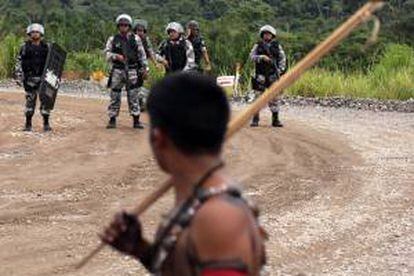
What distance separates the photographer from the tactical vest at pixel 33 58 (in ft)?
43.1

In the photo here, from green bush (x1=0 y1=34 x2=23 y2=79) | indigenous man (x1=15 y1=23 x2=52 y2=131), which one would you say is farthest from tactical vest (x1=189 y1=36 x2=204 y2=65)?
green bush (x1=0 y1=34 x2=23 y2=79)

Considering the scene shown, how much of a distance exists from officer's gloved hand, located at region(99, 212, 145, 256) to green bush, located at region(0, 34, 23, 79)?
20.8m

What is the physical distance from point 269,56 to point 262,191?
17.7ft

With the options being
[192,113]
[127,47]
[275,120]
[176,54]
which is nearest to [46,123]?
[127,47]

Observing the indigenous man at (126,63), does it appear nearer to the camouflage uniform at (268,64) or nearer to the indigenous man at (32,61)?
the indigenous man at (32,61)

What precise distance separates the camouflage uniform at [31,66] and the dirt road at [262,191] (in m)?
0.69

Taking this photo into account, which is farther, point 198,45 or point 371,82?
point 371,82

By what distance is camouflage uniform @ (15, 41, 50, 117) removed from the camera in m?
13.1

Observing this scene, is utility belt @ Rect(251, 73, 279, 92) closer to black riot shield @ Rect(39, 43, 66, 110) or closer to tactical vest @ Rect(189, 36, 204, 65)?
tactical vest @ Rect(189, 36, 204, 65)

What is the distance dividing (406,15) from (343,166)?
30.5 meters

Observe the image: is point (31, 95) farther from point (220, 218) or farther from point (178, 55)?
point (220, 218)

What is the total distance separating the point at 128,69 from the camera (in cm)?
1395

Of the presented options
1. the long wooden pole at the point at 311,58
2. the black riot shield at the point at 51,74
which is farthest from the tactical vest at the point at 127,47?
the long wooden pole at the point at 311,58

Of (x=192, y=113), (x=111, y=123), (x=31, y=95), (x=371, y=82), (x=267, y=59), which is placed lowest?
(x=111, y=123)
